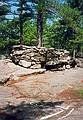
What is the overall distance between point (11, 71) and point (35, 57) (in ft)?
10.4

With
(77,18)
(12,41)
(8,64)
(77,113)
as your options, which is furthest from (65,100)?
(12,41)

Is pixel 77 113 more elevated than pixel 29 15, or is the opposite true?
pixel 29 15

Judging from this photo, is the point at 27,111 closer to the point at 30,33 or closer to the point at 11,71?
the point at 11,71

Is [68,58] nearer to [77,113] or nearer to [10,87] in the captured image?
[10,87]

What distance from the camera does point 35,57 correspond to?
77.2ft

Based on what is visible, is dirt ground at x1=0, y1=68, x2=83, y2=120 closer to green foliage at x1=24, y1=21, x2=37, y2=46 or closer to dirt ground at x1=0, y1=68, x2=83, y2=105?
dirt ground at x1=0, y1=68, x2=83, y2=105

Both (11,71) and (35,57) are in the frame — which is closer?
(11,71)

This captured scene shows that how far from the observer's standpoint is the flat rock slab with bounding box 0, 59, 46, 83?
1990 cm

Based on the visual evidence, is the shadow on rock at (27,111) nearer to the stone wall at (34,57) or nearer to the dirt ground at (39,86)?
the dirt ground at (39,86)

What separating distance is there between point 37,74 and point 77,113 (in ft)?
29.9

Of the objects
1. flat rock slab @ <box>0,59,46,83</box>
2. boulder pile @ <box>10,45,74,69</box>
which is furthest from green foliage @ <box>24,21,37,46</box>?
flat rock slab @ <box>0,59,46,83</box>

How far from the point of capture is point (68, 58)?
80.9 feet

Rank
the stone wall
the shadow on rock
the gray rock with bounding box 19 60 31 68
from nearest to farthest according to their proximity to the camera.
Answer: the shadow on rock → the gray rock with bounding box 19 60 31 68 → the stone wall

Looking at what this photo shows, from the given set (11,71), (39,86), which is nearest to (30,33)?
(11,71)
